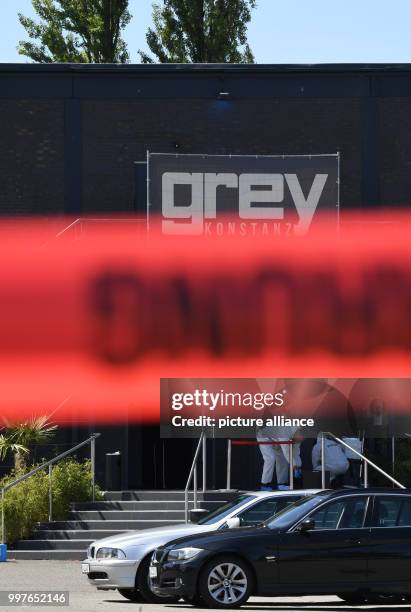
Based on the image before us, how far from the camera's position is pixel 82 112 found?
106 ft

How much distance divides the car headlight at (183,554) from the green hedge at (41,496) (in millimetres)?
8018

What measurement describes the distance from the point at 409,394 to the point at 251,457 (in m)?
4.24

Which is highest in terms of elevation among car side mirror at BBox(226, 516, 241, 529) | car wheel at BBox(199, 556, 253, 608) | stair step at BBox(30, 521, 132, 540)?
car side mirror at BBox(226, 516, 241, 529)

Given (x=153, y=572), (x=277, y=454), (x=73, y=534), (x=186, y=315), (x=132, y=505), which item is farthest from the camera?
(x=186, y=315)

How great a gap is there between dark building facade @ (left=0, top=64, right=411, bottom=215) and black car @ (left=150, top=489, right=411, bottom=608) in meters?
15.6

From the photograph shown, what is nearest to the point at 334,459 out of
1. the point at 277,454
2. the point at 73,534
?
the point at 277,454

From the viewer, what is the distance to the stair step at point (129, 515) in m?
25.5

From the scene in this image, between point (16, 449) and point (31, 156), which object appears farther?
point (31, 156)

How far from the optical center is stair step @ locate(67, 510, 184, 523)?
2545 cm

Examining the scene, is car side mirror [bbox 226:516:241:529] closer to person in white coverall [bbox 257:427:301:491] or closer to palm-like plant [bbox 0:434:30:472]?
person in white coverall [bbox 257:427:301:491]

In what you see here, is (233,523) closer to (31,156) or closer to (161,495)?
(161,495)

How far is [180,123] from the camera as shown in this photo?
3228 centimetres

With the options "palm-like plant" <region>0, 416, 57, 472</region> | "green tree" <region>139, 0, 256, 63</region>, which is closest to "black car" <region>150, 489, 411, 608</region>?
"palm-like plant" <region>0, 416, 57, 472</region>

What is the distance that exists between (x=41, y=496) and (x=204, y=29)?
23.7 metres
